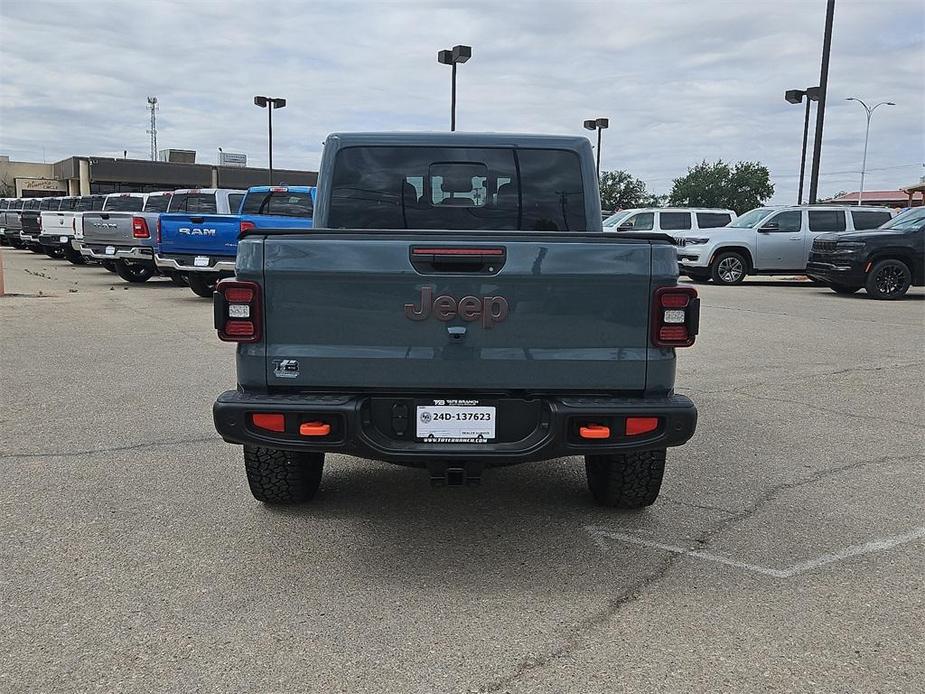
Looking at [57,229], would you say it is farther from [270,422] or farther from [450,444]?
[450,444]

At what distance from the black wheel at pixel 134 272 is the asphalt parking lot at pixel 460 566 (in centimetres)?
1267

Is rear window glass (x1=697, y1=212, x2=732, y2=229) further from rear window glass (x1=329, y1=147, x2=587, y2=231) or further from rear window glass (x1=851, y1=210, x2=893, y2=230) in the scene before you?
rear window glass (x1=329, y1=147, x2=587, y2=231)

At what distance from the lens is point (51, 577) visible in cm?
360

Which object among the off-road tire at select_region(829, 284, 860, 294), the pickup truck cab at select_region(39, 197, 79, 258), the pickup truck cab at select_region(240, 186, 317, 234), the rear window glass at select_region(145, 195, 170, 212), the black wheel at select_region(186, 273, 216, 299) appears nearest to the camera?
the pickup truck cab at select_region(240, 186, 317, 234)

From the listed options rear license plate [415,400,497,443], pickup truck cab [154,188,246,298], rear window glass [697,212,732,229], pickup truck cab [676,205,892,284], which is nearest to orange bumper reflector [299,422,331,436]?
rear license plate [415,400,497,443]

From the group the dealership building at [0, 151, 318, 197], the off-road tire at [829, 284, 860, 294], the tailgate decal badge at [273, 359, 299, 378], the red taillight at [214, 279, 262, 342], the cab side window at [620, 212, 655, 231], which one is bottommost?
the off-road tire at [829, 284, 860, 294]

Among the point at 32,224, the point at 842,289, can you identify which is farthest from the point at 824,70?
the point at 32,224

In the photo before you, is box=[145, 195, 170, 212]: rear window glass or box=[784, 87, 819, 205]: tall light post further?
box=[784, 87, 819, 205]: tall light post

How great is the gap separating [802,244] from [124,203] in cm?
1689

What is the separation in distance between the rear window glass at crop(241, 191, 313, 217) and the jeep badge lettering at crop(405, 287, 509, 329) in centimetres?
1100

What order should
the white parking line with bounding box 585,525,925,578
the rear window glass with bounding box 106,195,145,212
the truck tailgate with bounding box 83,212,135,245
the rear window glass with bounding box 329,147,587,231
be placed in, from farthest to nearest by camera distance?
the rear window glass with bounding box 106,195,145,212
the truck tailgate with bounding box 83,212,135,245
the rear window glass with bounding box 329,147,587,231
the white parking line with bounding box 585,525,925,578

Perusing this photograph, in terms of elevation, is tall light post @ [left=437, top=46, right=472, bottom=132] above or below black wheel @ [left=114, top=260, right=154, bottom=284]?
above

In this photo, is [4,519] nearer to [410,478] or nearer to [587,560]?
[410,478]

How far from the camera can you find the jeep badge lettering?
3.59 meters
